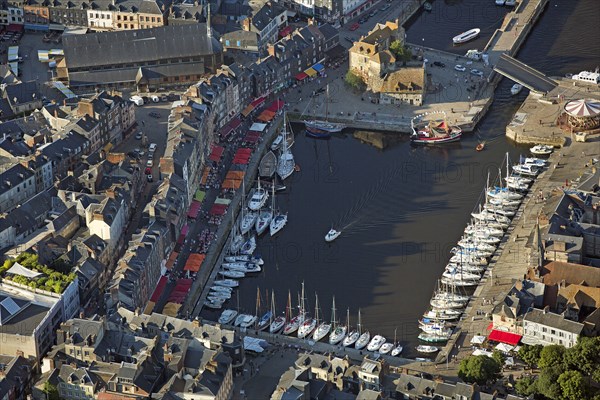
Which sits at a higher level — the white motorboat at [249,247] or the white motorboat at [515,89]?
the white motorboat at [515,89]

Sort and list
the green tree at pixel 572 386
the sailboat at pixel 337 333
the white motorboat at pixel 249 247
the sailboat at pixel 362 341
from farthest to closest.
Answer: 1. the white motorboat at pixel 249 247
2. the sailboat at pixel 337 333
3. the sailboat at pixel 362 341
4. the green tree at pixel 572 386

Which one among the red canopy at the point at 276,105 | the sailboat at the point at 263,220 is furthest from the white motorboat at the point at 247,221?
the red canopy at the point at 276,105

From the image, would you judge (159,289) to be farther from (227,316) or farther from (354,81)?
(354,81)

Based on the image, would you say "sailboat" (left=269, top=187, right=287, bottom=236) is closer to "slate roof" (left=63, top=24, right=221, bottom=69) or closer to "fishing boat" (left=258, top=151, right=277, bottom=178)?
"fishing boat" (left=258, top=151, right=277, bottom=178)

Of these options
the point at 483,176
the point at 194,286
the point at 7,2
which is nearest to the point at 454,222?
the point at 483,176

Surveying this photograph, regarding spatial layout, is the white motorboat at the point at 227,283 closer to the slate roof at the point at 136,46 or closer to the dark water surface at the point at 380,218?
the dark water surface at the point at 380,218
